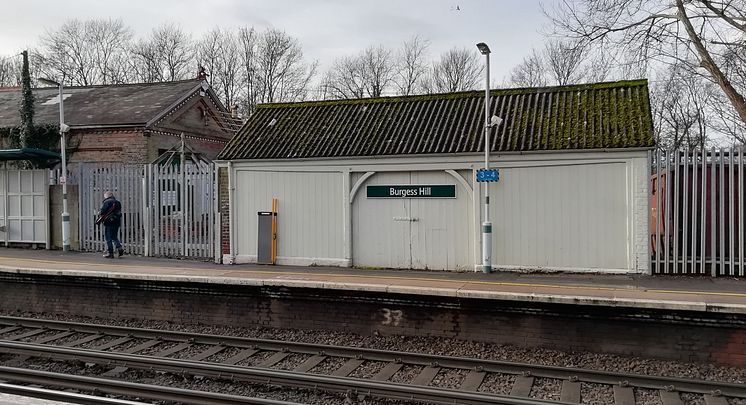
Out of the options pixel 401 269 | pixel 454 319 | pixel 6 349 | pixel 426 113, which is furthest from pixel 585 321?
pixel 6 349

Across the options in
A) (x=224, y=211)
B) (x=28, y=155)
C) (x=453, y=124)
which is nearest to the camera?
(x=453, y=124)

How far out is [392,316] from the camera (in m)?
10.3

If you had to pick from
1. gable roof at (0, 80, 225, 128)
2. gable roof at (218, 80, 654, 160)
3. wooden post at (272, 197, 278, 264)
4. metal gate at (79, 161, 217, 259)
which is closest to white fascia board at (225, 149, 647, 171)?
gable roof at (218, 80, 654, 160)

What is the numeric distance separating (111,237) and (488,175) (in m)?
9.49

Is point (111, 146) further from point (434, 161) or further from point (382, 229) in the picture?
point (434, 161)

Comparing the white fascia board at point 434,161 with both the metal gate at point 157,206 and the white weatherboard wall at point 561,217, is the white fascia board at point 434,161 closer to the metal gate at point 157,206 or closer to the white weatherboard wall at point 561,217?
the white weatherboard wall at point 561,217

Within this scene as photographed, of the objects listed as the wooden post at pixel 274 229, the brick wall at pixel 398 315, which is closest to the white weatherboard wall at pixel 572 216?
the brick wall at pixel 398 315

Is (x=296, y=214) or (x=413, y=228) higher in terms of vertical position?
(x=296, y=214)

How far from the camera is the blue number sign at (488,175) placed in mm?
12025

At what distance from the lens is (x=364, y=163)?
43.9ft

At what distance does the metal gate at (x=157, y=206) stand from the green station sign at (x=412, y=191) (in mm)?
4145

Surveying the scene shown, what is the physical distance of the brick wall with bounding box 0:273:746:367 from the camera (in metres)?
8.62

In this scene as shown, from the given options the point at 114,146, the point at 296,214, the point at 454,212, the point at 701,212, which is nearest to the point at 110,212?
the point at 296,214

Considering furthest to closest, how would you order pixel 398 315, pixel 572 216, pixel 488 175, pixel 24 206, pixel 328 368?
pixel 24 206
pixel 488 175
pixel 572 216
pixel 398 315
pixel 328 368
